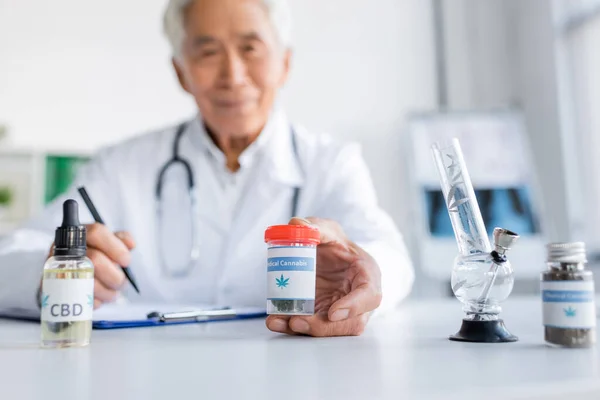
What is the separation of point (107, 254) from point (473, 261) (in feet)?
1.67

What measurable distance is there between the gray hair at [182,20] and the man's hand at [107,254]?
0.67 m

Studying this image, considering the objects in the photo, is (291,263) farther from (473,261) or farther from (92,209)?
(92,209)

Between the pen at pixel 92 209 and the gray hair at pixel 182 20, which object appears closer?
the pen at pixel 92 209

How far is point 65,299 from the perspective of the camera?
1.84ft

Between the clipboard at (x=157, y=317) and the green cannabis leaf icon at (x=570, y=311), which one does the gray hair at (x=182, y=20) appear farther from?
the green cannabis leaf icon at (x=570, y=311)

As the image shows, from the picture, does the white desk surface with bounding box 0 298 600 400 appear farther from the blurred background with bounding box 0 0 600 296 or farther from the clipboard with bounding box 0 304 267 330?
the blurred background with bounding box 0 0 600 296

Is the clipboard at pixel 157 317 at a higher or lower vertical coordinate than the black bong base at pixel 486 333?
lower

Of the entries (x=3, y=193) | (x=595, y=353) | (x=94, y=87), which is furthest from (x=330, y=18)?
(x=595, y=353)

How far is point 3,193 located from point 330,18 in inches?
75.2

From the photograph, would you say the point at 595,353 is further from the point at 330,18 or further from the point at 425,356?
the point at 330,18

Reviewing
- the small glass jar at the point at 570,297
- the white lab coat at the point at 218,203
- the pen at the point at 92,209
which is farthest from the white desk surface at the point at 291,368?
the white lab coat at the point at 218,203

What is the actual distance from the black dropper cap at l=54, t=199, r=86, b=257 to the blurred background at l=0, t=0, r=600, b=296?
6.80ft

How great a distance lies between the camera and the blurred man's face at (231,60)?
49.7 inches

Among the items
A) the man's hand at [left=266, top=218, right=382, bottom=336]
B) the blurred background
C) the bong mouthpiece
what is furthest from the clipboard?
the blurred background
